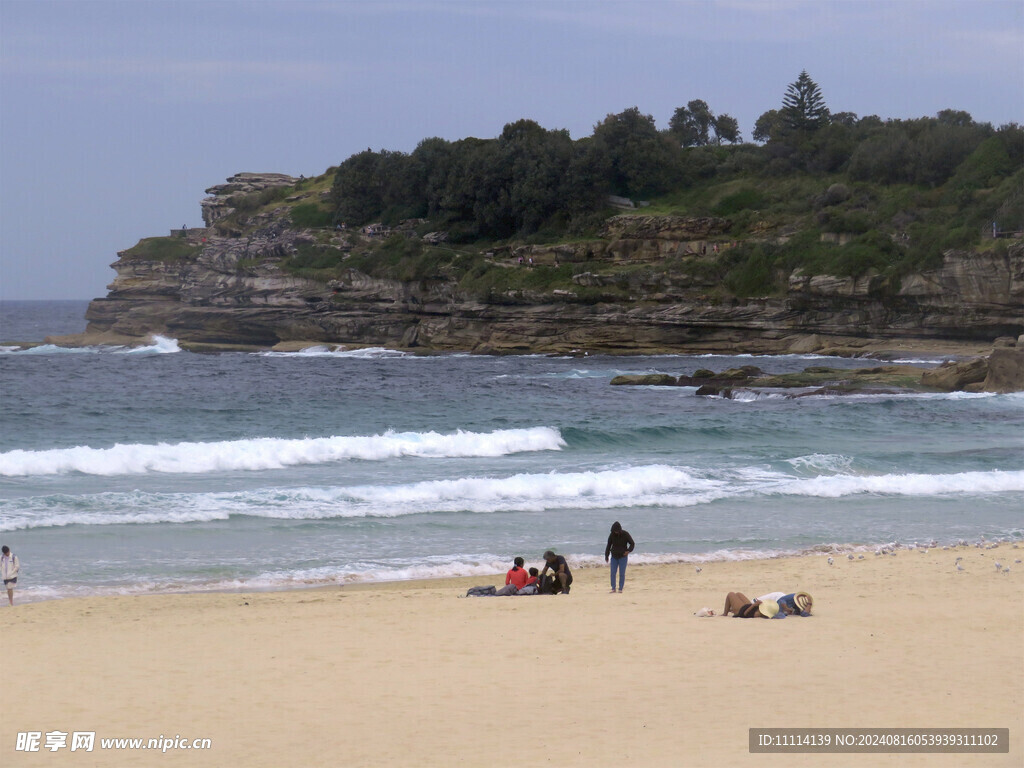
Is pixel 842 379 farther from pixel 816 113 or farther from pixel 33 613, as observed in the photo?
pixel 816 113

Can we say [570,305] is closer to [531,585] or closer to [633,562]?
[633,562]

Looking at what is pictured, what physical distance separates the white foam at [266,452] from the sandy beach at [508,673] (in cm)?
1051

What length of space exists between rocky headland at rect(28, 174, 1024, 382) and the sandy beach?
40.0m

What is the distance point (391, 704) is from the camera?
24.8ft

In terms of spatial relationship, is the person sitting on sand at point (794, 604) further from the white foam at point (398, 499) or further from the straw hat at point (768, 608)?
the white foam at point (398, 499)

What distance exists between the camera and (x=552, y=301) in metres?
56.7

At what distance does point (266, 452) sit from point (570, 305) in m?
35.4

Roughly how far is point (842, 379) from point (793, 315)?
18297 millimetres

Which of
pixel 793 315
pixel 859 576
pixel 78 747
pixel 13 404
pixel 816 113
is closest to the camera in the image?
pixel 78 747

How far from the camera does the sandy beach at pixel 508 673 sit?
6.70 meters

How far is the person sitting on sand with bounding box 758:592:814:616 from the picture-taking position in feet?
33.4

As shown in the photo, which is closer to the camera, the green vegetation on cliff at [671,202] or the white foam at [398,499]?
the white foam at [398,499]

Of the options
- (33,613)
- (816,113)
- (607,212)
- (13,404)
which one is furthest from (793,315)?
(33,613)

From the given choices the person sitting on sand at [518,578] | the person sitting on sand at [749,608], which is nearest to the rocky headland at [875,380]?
the person sitting on sand at [518,578]
